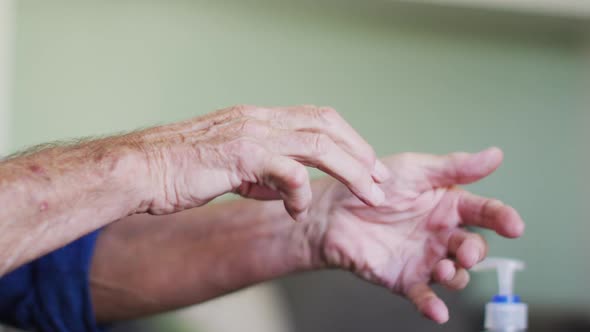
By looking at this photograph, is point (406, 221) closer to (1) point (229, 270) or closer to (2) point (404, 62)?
(1) point (229, 270)

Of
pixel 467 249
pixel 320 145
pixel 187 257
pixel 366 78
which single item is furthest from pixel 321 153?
pixel 366 78

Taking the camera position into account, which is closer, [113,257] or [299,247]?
[299,247]

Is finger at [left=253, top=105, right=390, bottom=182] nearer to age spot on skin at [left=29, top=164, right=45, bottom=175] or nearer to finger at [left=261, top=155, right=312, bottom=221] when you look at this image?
finger at [left=261, top=155, right=312, bottom=221]

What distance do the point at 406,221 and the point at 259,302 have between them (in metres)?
0.45

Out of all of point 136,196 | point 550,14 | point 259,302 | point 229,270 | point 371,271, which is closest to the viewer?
point 136,196

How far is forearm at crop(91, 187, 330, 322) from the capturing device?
2.54 ft

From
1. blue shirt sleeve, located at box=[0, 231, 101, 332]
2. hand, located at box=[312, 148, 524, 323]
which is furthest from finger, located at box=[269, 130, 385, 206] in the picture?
blue shirt sleeve, located at box=[0, 231, 101, 332]

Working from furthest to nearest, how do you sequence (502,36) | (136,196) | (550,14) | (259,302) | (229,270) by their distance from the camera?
1. (502,36)
2. (550,14)
3. (259,302)
4. (229,270)
5. (136,196)

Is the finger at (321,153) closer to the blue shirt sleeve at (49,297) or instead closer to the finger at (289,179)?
the finger at (289,179)

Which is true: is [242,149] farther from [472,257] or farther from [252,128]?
[472,257]

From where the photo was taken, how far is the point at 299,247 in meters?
0.74

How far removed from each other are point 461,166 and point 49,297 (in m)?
0.57

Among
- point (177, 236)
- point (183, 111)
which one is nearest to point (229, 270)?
point (177, 236)

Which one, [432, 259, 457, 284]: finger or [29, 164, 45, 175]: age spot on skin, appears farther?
[432, 259, 457, 284]: finger
